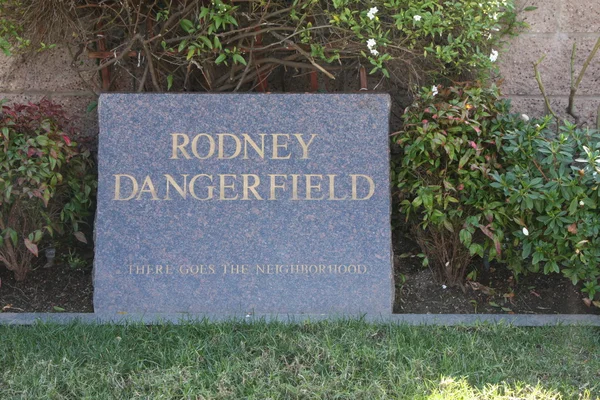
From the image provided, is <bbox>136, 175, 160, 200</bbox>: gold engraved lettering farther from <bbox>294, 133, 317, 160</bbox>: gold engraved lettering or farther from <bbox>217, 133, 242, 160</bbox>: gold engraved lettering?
<bbox>294, 133, 317, 160</bbox>: gold engraved lettering

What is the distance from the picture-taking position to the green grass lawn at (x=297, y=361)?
279cm

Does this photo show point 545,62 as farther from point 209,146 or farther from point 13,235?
point 13,235

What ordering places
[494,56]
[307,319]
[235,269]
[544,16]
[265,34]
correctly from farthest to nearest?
[544,16] → [265,34] → [494,56] → [235,269] → [307,319]

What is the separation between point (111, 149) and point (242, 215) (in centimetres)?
78

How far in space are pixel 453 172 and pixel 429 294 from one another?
0.69m

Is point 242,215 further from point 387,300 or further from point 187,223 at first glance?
point 387,300

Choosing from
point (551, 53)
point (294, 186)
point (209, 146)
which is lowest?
point (294, 186)

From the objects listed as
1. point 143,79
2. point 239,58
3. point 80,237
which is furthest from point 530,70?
point 80,237

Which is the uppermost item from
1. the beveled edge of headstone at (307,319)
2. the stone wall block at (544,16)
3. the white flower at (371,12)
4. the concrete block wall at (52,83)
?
the stone wall block at (544,16)

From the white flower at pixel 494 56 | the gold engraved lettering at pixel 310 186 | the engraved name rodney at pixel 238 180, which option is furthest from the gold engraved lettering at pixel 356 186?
the white flower at pixel 494 56

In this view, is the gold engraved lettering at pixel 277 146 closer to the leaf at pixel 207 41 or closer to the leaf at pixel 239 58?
the leaf at pixel 239 58

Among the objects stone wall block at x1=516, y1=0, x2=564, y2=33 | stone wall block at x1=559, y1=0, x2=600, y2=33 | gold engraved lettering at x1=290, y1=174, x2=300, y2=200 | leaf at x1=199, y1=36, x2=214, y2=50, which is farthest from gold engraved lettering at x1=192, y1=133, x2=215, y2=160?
stone wall block at x1=559, y1=0, x2=600, y2=33

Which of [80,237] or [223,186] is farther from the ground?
[223,186]

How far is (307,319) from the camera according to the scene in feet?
11.4
